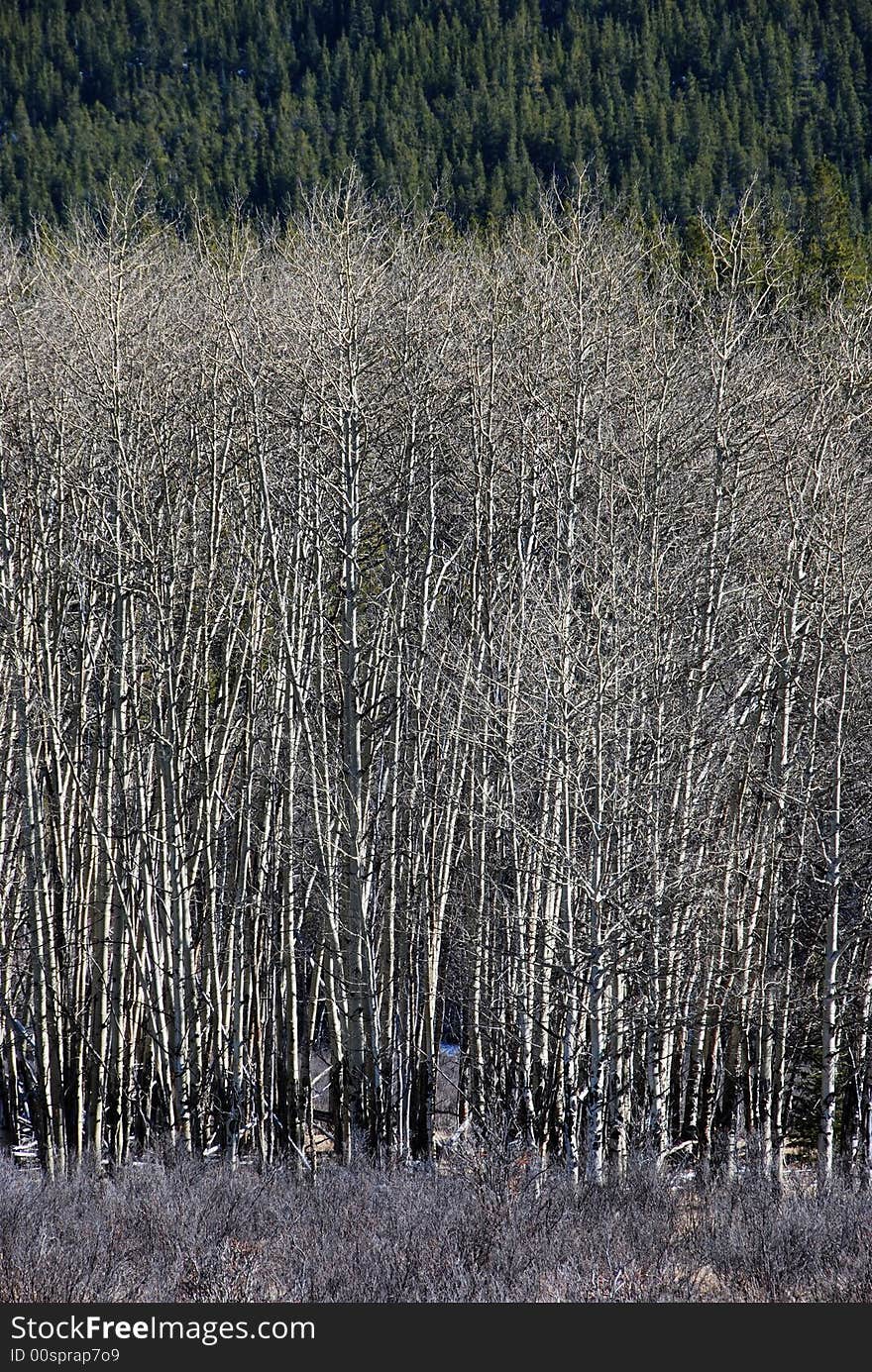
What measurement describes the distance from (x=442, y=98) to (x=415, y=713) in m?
49.5

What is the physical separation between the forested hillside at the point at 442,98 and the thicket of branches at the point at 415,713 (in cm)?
2513

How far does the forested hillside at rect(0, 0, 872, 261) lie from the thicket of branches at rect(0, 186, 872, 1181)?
82.4ft

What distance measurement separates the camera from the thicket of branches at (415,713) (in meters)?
9.41

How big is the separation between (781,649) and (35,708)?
272 inches

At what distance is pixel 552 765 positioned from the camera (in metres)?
9.01

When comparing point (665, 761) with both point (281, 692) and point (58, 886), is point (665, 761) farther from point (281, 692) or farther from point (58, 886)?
point (58, 886)

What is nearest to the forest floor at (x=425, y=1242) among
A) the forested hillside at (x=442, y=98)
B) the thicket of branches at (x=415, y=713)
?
the thicket of branches at (x=415, y=713)

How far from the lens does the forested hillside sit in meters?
42.6

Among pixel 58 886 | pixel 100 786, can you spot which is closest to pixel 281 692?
pixel 100 786

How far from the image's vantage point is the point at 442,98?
53.2m

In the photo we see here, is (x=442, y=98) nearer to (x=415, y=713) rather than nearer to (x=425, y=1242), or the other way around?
(x=415, y=713)

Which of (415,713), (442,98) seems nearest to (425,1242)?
(415,713)

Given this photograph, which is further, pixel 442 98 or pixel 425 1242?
pixel 442 98

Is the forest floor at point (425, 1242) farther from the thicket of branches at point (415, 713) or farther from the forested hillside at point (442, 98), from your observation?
the forested hillside at point (442, 98)
